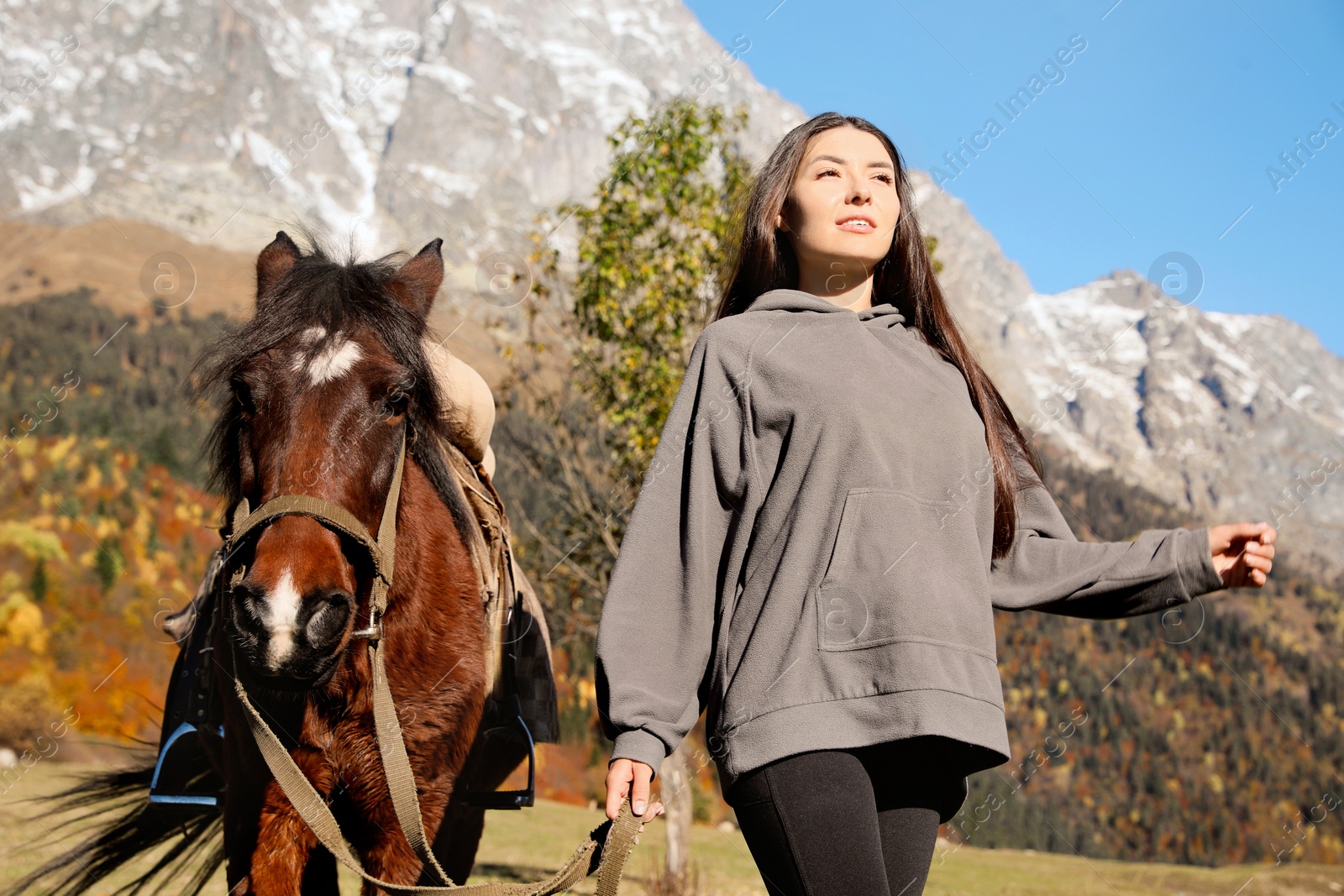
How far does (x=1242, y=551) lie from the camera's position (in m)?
2.01

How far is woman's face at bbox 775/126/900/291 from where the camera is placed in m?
2.09

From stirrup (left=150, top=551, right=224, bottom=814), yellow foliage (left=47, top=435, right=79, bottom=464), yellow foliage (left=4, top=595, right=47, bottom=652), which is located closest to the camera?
stirrup (left=150, top=551, right=224, bottom=814)

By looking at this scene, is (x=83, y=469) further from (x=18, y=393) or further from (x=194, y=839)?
(x=194, y=839)

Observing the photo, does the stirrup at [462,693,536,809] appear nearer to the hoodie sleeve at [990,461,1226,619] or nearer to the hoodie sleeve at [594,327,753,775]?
the hoodie sleeve at [594,327,753,775]

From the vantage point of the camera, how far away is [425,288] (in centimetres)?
313

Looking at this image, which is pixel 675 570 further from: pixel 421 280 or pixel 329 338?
pixel 421 280

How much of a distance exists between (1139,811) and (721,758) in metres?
64.7

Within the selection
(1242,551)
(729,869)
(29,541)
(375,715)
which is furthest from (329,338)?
(29,541)

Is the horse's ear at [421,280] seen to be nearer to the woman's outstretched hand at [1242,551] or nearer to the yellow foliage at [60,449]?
the woman's outstretched hand at [1242,551]

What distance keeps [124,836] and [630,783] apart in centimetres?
366

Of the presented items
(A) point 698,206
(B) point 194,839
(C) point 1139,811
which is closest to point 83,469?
(A) point 698,206

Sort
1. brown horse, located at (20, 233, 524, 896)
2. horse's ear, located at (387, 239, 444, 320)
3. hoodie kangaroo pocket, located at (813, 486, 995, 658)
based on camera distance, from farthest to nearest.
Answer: horse's ear, located at (387, 239, 444, 320), brown horse, located at (20, 233, 524, 896), hoodie kangaroo pocket, located at (813, 486, 995, 658)

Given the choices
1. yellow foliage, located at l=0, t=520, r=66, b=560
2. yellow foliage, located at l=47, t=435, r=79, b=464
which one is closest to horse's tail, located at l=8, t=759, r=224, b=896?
yellow foliage, located at l=0, t=520, r=66, b=560

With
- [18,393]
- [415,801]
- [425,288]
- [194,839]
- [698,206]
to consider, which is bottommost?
[194,839]
